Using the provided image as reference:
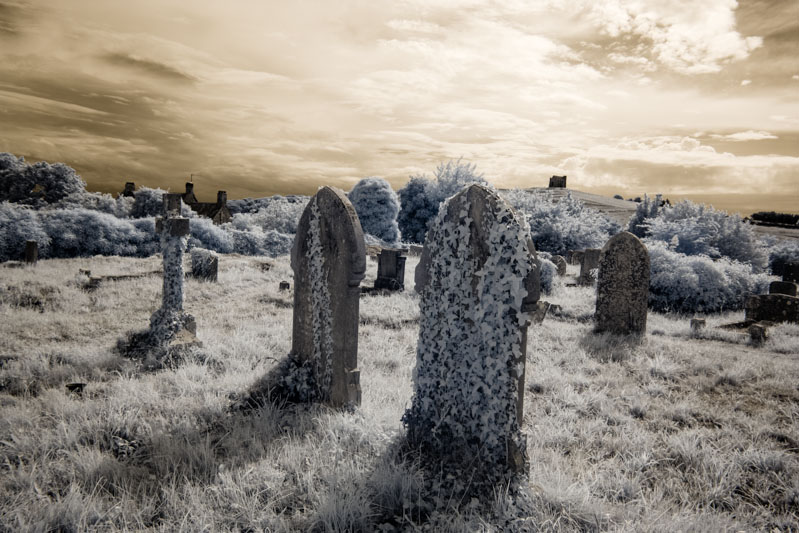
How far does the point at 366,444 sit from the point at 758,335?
8.90 m

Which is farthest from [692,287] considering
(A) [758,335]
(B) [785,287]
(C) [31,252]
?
(C) [31,252]

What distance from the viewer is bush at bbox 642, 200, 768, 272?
684 inches

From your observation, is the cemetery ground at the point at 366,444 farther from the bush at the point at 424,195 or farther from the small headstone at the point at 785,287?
the bush at the point at 424,195

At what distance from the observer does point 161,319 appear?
7.14 metres

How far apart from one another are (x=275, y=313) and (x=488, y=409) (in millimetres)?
6946

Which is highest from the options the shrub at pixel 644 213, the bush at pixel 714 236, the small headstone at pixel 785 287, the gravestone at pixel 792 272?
the shrub at pixel 644 213

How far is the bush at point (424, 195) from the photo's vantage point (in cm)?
2906

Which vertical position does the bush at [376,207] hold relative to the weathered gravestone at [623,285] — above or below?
above

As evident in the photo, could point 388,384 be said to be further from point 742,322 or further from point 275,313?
point 742,322

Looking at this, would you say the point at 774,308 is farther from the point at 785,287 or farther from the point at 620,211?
the point at 620,211

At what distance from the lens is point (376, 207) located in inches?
1005

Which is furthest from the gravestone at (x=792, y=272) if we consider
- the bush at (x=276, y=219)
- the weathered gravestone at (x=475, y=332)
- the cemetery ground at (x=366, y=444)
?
the bush at (x=276, y=219)

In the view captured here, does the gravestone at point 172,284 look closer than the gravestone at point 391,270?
Yes

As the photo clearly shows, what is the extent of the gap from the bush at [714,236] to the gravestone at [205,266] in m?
16.6
